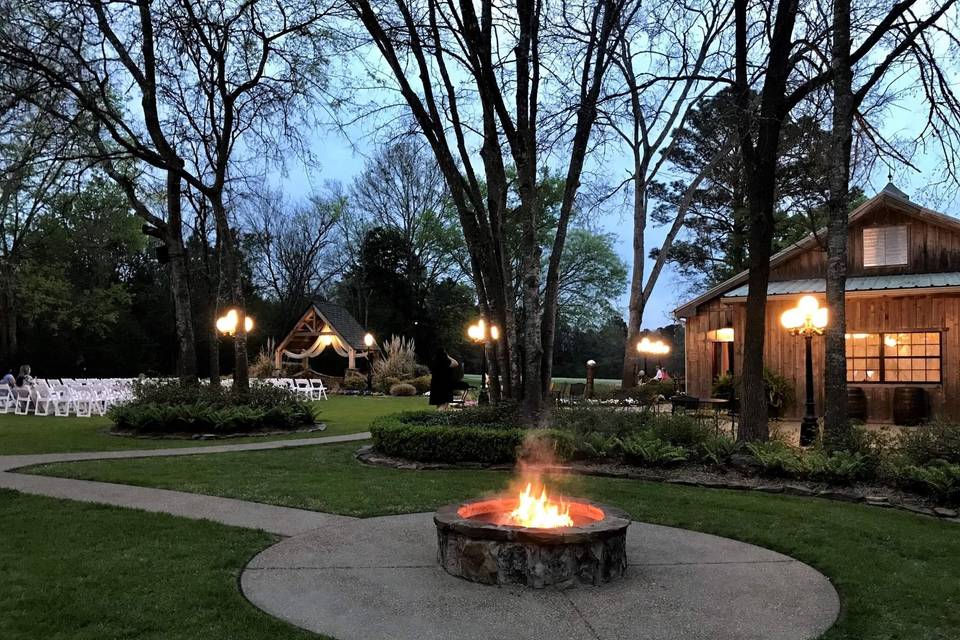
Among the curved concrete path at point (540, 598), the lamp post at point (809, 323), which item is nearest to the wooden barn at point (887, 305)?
the lamp post at point (809, 323)

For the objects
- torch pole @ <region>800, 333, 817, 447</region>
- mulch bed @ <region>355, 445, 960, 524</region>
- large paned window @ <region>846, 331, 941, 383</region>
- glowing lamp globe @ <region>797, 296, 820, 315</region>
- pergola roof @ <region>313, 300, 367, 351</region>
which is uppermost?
pergola roof @ <region>313, 300, 367, 351</region>

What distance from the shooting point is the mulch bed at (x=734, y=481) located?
7.62 metres

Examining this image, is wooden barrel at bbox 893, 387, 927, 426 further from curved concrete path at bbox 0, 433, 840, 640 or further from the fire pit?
the fire pit

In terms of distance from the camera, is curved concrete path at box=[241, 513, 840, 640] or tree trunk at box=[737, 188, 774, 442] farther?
tree trunk at box=[737, 188, 774, 442]

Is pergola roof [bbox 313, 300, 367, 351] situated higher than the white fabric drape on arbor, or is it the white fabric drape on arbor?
pergola roof [bbox 313, 300, 367, 351]

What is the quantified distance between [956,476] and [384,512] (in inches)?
236

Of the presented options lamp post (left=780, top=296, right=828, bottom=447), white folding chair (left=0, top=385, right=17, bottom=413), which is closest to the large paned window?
lamp post (left=780, top=296, right=828, bottom=447)

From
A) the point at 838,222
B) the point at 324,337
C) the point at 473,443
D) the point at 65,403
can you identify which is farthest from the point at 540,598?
the point at 324,337

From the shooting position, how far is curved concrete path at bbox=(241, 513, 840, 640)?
398 centimetres

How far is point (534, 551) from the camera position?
4.70m

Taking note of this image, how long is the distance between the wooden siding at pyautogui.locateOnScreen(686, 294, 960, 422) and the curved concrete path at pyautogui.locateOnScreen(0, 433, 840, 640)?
477 inches

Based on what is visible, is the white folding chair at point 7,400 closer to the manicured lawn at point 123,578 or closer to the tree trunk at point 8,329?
the tree trunk at point 8,329

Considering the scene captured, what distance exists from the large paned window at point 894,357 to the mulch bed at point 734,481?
32.4 feet

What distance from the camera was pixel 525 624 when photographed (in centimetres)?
407
